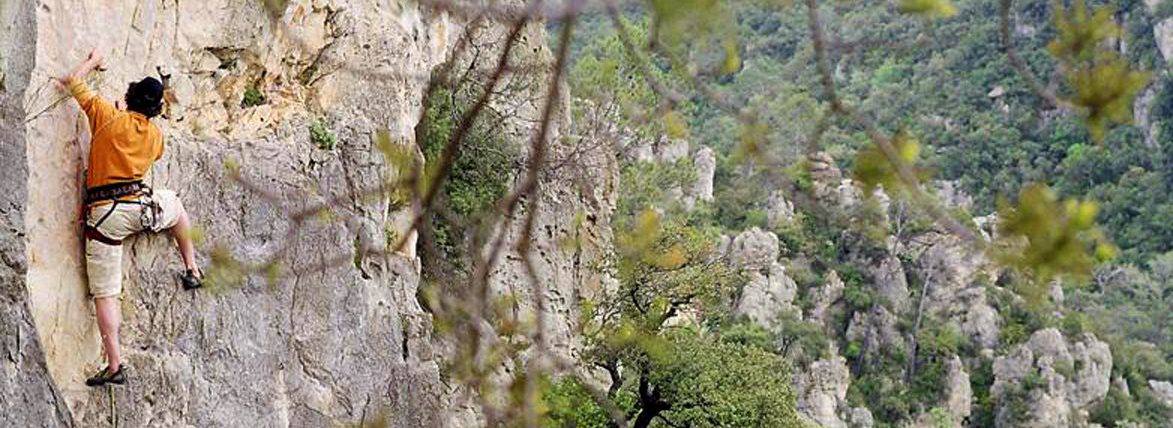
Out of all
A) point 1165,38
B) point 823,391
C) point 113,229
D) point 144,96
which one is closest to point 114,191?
point 113,229

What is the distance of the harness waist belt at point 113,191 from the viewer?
13.0ft

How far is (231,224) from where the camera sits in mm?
5188

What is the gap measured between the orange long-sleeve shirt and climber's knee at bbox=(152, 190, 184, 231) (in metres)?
0.32

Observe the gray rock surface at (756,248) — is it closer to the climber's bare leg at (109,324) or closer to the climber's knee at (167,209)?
the climber's knee at (167,209)

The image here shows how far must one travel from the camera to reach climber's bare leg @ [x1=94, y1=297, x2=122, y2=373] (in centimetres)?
427

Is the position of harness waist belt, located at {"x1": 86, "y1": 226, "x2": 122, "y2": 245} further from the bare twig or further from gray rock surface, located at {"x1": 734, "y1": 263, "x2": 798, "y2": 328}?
gray rock surface, located at {"x1": 734, "y1": 263, "x2": 798, "y2": 328}

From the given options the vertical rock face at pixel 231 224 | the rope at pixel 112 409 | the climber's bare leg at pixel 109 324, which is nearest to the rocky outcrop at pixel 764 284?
the vertical rock face at pixel 231 224

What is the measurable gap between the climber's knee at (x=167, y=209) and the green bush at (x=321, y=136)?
73.4 inches

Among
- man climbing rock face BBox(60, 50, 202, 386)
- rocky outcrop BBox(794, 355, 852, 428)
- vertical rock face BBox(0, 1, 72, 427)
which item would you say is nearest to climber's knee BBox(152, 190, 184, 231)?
man climbing rock face BBox(60, 50, 202, 386)

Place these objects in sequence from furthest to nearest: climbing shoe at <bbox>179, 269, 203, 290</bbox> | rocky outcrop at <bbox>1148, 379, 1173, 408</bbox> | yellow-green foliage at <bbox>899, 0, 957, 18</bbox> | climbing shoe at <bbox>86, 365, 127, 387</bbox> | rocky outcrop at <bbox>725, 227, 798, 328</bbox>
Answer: rocky outcrop at <bbox>1148, 379, 1173, 408</bbox>
rocky outcrop at <bbox>725, 227, 798, 328</bbox>
climbing shoe at <bbox>179, 269, 203, 290</bbox>
climbing shoe at <bbox>86, 365, 127, 387</bbox>
yellow-green foliage at <bbox>899, 0, 957, 18</bbox>

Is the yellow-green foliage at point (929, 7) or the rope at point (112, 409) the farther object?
the rope at point (112, 409)

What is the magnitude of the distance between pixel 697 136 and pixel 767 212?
11.5ft

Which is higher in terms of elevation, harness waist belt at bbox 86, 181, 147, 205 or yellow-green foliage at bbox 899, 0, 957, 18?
Result: yellow-green foliage at bbox 899, 0, 957, 18

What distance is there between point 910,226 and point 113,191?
178 inches
